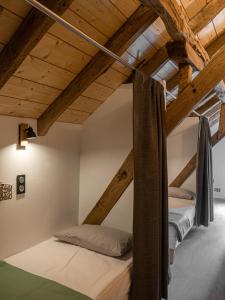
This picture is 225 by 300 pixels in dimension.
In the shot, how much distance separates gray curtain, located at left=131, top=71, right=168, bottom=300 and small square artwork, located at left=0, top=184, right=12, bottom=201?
987 millimetres

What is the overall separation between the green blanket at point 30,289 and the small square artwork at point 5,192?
1.73 feet

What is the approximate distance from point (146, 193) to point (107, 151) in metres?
0.90

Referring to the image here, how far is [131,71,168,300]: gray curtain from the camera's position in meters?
1.90

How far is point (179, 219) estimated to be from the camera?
3.46 m

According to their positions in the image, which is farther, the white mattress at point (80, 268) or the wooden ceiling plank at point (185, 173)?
the wooden ceiling plank at point (185, 173)

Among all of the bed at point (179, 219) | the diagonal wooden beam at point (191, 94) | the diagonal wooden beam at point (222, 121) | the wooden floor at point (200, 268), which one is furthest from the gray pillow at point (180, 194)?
the diagonal wooden beam at point (191, 94)

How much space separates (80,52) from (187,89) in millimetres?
995

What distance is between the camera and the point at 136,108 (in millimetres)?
1891

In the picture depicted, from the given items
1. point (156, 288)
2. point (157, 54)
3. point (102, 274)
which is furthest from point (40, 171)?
point (157, 54)

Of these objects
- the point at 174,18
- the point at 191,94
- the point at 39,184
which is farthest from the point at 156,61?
the point at 39,184

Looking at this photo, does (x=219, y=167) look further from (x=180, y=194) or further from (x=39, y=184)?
(x=39, y=184)

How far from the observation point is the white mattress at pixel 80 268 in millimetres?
1758

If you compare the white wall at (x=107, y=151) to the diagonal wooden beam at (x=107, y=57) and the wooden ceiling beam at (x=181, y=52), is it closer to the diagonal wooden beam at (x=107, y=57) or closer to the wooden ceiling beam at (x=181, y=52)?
the wooden ceiling beam at (x=181, y=52)

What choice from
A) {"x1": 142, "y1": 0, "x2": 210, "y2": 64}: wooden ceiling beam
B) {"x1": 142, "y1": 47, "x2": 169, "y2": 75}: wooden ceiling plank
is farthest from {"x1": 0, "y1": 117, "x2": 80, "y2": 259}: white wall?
{"x1": 142, "y1": 0, "x2": 210, "y2": 64}: wooden ceiling beam
